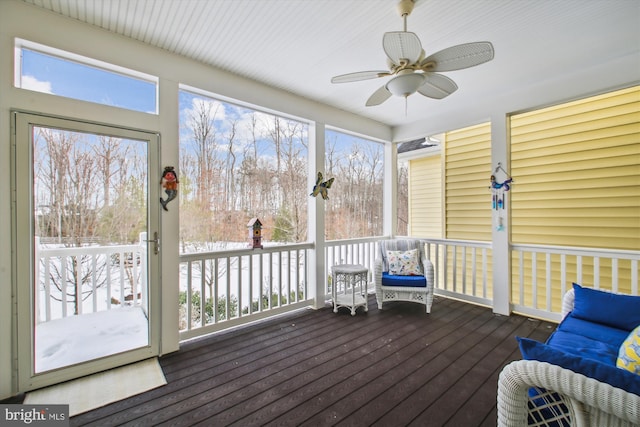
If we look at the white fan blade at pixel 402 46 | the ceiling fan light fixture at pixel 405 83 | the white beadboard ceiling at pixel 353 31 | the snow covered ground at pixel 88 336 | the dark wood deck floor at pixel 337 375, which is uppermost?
the white beadboard ceiling at pixel 353 31

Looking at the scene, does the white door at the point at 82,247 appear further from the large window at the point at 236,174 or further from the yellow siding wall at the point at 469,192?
the yellow siding wall at the point at 469,192

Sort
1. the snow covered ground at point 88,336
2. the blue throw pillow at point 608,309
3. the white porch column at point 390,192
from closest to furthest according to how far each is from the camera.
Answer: the blue throw pillow at point 608,309
the snow covered ground at point 88,336
the white porch column at point 390,192

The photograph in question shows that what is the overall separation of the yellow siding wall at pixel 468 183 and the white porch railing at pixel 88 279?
459cm

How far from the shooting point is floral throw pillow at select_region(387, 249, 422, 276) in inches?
156

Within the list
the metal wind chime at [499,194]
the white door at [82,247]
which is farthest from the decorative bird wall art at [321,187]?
the metal wind chime at [499,194]

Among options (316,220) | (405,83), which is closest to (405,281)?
(316,220)

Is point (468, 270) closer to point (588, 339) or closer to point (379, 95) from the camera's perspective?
point (588, 339)

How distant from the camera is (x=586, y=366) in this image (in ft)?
3.30

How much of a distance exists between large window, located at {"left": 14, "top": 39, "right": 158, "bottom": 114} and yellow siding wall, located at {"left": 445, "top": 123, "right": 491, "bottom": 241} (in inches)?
176

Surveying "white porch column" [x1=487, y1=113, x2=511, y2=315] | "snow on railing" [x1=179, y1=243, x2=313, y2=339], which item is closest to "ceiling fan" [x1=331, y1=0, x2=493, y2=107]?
"white porch column" [x1=487, y1=113, x2=511, y2=315]

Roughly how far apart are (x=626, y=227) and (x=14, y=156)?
20.1ft

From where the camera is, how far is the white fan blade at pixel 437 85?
2.21m

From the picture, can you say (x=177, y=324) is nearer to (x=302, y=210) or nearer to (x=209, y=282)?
(x=209, y=282)

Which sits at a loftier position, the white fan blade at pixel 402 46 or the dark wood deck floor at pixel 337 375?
the white fan blade at pixel 402 46
